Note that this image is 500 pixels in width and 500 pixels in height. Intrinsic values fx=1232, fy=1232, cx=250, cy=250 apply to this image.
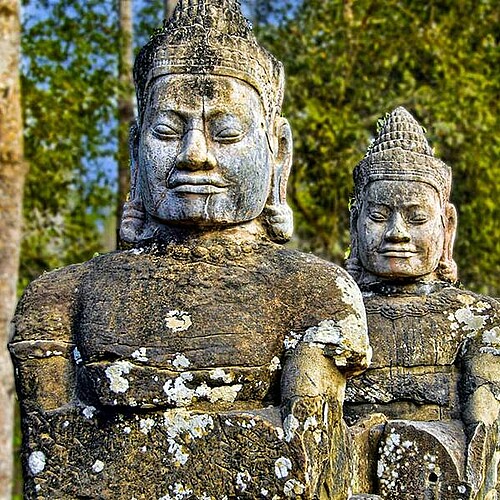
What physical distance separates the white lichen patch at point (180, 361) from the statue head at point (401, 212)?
2.46 meters

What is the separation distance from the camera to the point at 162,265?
5.02 metres

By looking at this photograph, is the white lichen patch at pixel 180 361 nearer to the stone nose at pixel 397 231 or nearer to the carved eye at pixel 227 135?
the carved eye at pixel 227 135

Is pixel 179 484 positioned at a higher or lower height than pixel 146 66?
lower

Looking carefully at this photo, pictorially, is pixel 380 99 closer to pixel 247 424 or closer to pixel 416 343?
pixel 416 343

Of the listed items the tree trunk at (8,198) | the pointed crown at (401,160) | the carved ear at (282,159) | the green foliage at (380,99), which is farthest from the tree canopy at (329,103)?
the carved ear at (282,159)

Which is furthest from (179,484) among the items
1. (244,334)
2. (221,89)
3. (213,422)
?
(221,89)

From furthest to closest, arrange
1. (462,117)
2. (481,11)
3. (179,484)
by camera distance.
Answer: (481,11)
(462,117)
(179,484)

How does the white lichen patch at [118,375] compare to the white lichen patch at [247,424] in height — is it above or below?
above

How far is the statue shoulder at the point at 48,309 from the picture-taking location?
4980mm

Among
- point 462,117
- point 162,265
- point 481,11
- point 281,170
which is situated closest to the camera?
point 162,265

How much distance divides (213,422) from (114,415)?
40 cm

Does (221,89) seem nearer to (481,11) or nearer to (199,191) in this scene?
(199,191)

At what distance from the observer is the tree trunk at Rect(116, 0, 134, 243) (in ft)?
49.9

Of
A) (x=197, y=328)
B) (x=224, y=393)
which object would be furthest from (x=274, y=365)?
(x=197, y=328)
